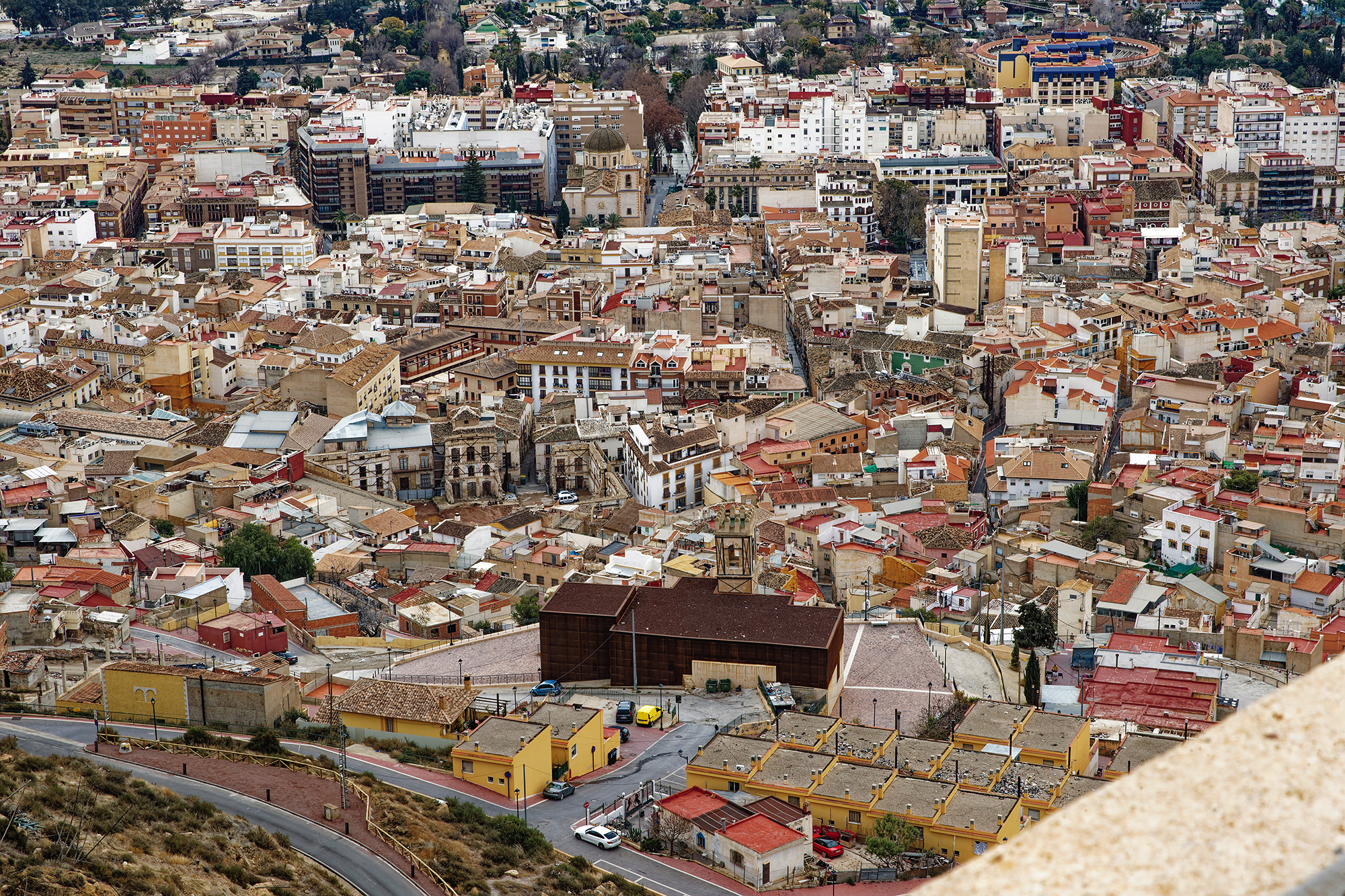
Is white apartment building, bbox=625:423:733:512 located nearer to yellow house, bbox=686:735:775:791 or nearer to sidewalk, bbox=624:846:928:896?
yellow house, bbox=686:735:775:791

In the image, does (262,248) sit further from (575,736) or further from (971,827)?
(971,827)

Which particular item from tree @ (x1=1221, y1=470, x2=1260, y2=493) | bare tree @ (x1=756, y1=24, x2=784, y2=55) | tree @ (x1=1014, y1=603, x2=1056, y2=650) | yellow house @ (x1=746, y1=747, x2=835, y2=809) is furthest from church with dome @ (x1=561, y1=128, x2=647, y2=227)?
yellow house @ (x1=746, y1=747, x2=835, y2=809)

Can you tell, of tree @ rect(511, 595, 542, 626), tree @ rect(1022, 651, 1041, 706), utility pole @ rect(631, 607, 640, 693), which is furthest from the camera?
tree @ rect(511, 595, 542, 626)

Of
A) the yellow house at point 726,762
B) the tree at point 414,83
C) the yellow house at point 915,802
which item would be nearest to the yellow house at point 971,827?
the yellow house at point 915,802

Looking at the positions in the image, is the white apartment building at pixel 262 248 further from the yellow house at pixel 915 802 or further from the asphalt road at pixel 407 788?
the yellow house at pixel 915 802

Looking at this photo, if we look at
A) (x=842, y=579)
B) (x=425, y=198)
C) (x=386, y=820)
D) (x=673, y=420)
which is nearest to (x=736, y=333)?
(x=673, y=420)

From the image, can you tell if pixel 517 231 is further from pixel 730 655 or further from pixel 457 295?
pixel 730 655

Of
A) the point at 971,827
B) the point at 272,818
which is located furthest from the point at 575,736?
the point at 971,827
